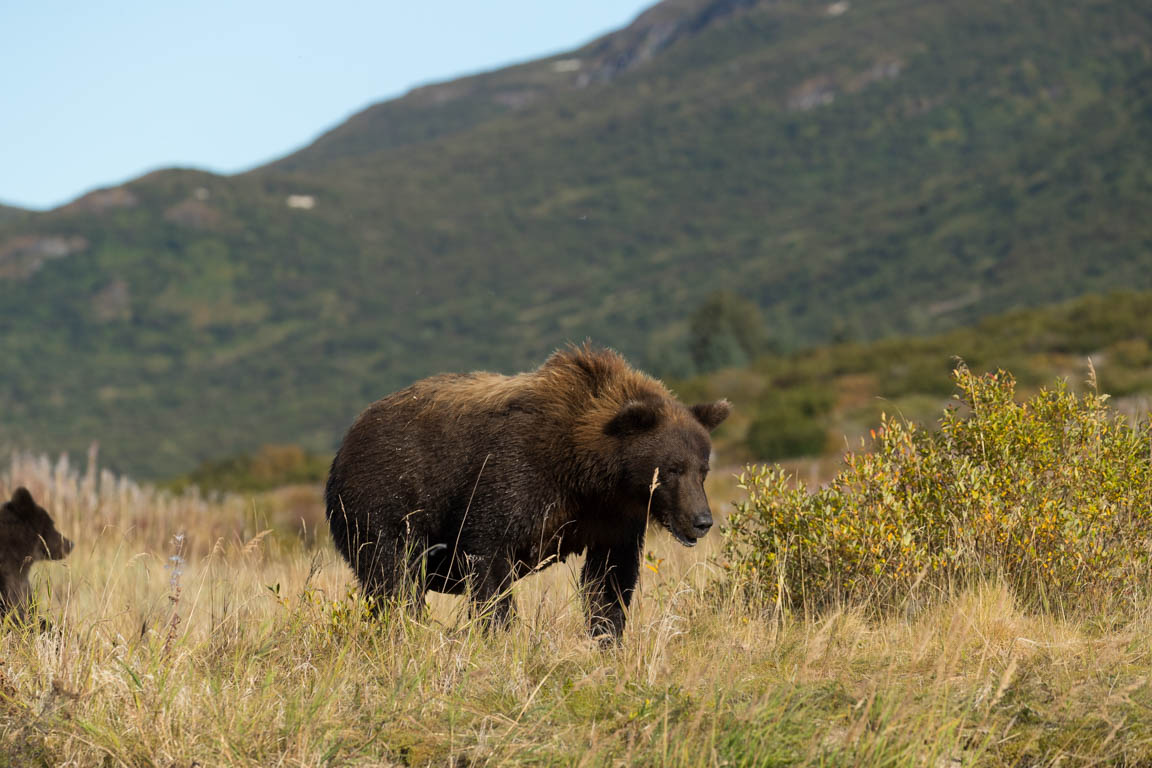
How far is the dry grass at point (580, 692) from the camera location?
445cm

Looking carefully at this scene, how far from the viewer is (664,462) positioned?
696 centimetres

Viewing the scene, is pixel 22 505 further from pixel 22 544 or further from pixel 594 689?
pixel 594 689

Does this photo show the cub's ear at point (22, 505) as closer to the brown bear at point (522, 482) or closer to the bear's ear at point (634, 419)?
the brown bear at point (522, 482)

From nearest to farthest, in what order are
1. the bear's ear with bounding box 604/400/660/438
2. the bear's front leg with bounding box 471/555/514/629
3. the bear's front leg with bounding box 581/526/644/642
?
the bear's front leg with bounding box 471/555/514/629 → the bear's ear with bounding box 604/400/660/438 → the bear's front leg with bounding box 581/526/644/642

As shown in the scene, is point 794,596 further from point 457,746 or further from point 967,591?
point 457,746

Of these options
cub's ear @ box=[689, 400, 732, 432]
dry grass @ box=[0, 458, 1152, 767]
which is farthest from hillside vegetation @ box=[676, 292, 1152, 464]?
dry grass @ box=[0, 458, 1152, 767]

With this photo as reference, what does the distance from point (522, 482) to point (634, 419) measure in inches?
30.2

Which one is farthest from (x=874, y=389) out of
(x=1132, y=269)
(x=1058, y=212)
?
(x=1058, y=212)

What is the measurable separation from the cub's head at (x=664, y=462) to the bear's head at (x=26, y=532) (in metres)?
3.80

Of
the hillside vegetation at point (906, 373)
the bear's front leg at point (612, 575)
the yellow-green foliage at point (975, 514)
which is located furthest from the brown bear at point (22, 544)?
the hillside vegetation at point (906, 373)

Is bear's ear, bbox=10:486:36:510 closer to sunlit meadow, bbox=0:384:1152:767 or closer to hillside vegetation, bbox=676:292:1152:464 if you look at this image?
sunlit meadow, bbox=0:384:1152:767

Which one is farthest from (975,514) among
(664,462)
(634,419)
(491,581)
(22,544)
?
(22,544)

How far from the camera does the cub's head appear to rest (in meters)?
6.84

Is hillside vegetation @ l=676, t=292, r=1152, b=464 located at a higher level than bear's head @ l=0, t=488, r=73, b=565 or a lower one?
lower
